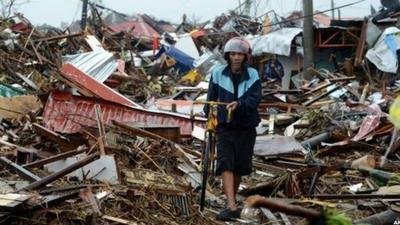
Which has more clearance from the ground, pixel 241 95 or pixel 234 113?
pixel 241 95

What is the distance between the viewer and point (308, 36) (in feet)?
64.1

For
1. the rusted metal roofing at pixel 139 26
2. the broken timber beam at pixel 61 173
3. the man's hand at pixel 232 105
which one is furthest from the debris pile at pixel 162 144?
the rusted metal roofing at pixel 139 26

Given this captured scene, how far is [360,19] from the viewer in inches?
808

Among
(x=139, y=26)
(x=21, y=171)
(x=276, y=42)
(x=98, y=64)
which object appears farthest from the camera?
(x=139, y=26)

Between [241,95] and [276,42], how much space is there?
48.9ft

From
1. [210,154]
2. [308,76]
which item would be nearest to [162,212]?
[210,154]

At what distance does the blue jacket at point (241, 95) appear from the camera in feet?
20.2

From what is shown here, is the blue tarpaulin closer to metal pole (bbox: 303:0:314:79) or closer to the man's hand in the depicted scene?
metal pole (bbox: 303:0:314:79)

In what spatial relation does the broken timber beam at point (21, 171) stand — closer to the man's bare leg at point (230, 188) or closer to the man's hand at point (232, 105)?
the man's bare leg at point (230, 188)

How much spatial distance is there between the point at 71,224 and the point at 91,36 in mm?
15025

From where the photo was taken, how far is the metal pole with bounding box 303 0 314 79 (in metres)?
19.1

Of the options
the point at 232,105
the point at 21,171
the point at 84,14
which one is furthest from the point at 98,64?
the point at 84,14

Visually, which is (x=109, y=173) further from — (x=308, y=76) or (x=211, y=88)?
(x=308, y=76)

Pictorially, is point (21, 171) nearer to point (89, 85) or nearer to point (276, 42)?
point (89, 85)
